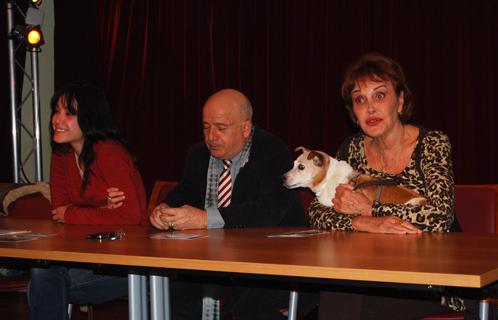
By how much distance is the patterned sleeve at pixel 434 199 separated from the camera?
104 inches

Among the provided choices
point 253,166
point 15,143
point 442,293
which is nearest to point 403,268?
point 442,293

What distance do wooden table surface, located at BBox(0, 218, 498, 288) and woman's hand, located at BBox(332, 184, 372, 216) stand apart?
0.51 ft

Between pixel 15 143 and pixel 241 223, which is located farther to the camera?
pixel 15 143

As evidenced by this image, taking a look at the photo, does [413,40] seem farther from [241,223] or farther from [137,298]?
[137,298]

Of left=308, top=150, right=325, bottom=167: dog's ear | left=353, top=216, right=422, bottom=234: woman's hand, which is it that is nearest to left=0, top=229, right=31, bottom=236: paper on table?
left=308, top=150, right=325, bottom=167: dog's ear

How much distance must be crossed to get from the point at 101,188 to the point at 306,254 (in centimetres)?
144

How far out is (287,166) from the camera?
10.6ft

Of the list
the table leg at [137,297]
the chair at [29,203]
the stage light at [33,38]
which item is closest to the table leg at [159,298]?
the table leg at [137,297]

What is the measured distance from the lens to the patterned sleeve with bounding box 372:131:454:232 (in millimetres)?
2631

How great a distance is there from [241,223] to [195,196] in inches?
17.7

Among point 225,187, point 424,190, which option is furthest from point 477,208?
point 225,187

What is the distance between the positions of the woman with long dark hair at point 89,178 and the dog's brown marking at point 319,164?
791 mm

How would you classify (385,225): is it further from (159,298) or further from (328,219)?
(159,298)

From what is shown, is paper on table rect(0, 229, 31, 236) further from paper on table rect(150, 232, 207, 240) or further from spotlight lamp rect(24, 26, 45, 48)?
spotlight lamp rect(24, 26, 45, 48)
